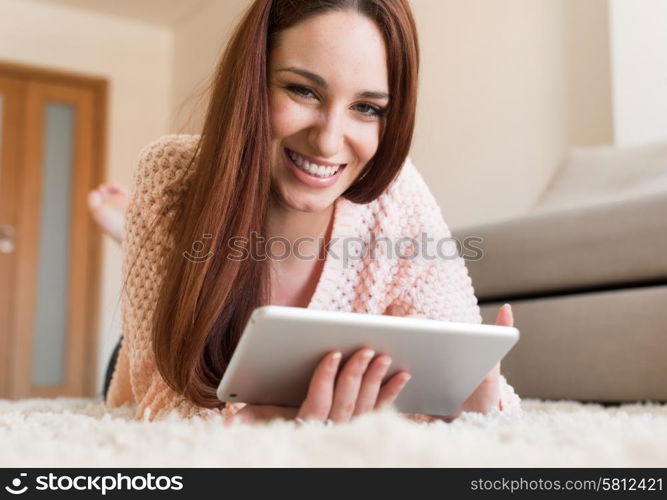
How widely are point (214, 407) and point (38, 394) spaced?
394cm

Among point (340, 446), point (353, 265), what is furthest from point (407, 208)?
point (340, 446)

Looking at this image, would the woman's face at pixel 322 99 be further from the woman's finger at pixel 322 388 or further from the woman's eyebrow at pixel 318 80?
the woman's finger at pixel 322 388

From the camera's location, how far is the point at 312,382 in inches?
30.9

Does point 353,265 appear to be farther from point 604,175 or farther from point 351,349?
point 604,175

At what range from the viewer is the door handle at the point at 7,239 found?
4504 millimetres

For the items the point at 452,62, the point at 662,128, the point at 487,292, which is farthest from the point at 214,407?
the point at 452,62

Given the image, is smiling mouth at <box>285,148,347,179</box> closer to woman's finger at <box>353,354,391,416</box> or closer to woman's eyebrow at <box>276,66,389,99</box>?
woman's eyebrow at <box>276,66,389,99</box>

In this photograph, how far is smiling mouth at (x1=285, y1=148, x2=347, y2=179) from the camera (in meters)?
1.11

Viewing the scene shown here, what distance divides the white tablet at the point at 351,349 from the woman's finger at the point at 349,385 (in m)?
0.01

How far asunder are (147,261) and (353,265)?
34 cm

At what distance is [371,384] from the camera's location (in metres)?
0.80

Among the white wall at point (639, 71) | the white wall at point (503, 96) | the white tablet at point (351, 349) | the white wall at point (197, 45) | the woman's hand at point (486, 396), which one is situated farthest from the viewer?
the white wall at point (197, 45)

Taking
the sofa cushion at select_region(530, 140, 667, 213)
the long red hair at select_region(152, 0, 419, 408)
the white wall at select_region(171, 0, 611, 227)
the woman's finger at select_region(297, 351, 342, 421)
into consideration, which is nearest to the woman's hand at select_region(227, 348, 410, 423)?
the woman's finger at select_region(297, 351, 342, 421)

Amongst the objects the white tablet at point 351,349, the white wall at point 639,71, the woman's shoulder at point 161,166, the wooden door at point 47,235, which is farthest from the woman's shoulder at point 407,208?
the wooden door at point 47,235
